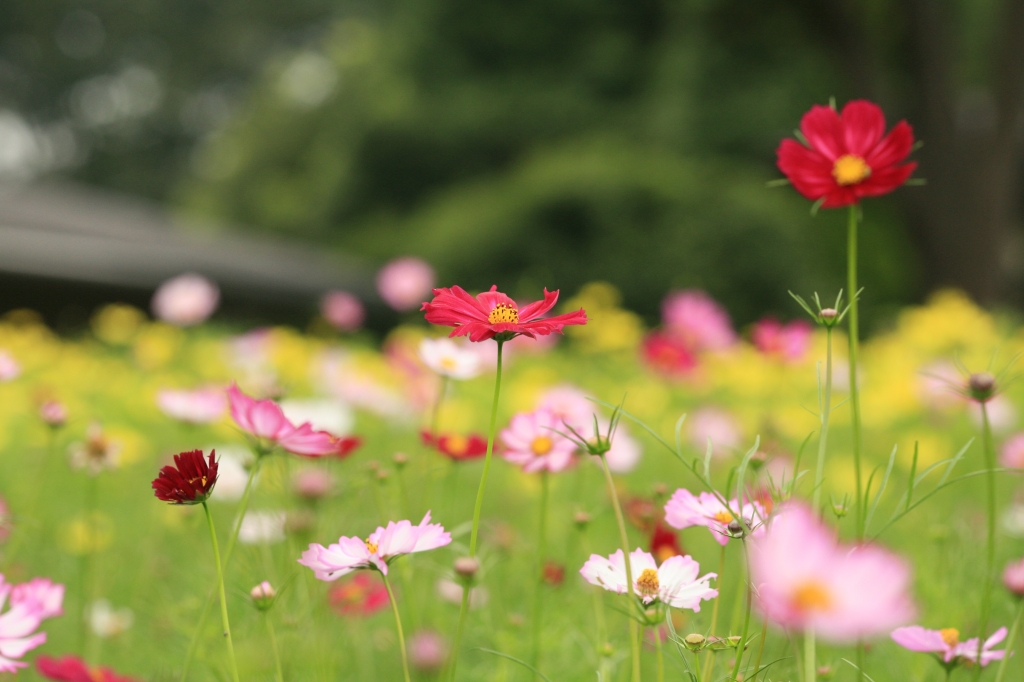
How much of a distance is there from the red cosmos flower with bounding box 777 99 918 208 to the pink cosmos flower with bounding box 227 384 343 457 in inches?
13.9

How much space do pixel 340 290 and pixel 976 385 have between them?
544 centimetres

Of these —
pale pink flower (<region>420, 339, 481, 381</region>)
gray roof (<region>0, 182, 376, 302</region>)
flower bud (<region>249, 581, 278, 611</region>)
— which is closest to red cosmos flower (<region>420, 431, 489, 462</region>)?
pale pink flower (<region>420, 339, 481, 381</region>)

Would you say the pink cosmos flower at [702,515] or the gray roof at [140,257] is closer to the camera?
the pink cosmos flower at [702,515]

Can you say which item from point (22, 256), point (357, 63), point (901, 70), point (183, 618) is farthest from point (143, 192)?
point (183, 618)

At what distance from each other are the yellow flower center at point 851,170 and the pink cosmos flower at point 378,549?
35 cm

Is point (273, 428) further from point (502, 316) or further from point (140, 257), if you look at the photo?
point (140, 257)

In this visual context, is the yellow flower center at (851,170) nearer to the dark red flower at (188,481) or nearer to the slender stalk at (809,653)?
the slender stalk at (809,653)

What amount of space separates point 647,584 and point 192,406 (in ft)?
2.19

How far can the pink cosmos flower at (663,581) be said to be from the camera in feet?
1.69

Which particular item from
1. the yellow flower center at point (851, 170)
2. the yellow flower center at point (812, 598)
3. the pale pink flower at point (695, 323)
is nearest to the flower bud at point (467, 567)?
the yellow flower center at point (812, 598)

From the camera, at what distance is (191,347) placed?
3252 mm

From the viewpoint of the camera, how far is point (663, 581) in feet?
1.77

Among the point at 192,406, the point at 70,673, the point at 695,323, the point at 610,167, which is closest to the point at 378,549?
the point at 70,673

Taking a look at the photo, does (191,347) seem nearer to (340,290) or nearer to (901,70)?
(340,290)
